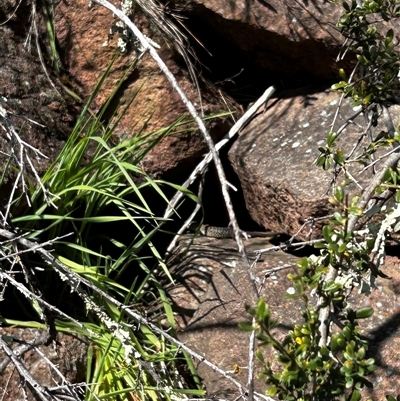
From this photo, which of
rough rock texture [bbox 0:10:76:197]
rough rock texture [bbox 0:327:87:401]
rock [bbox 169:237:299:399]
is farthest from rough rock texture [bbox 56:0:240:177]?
rough rock texture [bbox 0:327:87:401]

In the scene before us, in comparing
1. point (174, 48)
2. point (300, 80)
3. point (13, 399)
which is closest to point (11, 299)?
point (13, 399)

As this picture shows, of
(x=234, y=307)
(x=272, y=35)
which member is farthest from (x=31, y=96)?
(x=234, y=307)

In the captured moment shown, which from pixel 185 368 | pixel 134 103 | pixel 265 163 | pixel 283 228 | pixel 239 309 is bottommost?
pixel 185 368

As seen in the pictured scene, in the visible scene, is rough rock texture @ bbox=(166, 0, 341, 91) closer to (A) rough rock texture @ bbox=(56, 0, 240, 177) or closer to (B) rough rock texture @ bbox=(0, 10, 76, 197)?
(A) rough rock texture @ bbox=(56, 0, 240, 177)

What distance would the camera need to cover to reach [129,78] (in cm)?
346

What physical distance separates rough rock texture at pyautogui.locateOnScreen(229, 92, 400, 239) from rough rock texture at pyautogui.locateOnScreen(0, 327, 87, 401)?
1006 mm

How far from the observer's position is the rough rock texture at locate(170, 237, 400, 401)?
274cm

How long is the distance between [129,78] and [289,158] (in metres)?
0.79

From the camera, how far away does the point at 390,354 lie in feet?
8.76

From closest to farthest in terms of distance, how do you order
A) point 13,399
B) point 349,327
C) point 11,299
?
point 349,327
point 13,399
point 11,299

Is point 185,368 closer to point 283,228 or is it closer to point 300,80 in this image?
point 283,228

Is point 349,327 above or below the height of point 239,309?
above

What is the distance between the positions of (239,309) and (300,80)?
1.19m

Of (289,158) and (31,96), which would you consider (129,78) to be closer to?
(31,96)
